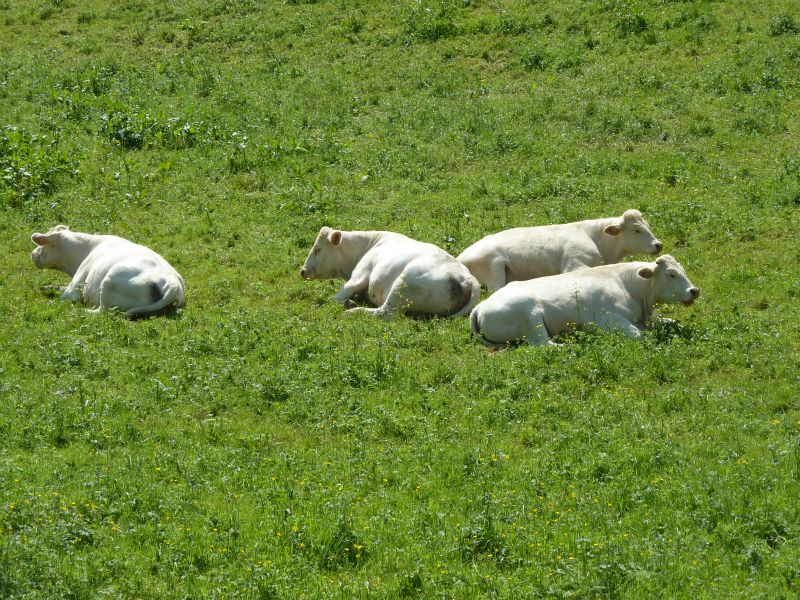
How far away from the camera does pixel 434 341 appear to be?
1497cm

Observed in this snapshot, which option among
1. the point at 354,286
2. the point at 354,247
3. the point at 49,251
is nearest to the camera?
the point at 354,286

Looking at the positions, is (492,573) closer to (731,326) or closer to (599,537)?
(599,537)

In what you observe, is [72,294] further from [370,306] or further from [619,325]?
[619,325]

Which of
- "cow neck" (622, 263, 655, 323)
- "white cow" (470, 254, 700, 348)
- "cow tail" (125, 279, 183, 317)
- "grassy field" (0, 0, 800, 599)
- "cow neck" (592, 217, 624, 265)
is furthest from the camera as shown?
"cow neck" (592, 217, 624, 265)

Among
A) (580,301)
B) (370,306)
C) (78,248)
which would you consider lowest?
(370,306)

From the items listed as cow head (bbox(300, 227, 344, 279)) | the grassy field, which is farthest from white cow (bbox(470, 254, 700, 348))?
cow head (bbox(300, 227, 344, 279))

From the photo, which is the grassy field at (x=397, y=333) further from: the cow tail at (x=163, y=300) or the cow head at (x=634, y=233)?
the cow head at (x=634, y=233)

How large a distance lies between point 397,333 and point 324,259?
11.7ft

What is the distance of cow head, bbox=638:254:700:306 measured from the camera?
1533cm

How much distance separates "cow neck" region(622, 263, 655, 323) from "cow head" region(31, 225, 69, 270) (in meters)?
9.13

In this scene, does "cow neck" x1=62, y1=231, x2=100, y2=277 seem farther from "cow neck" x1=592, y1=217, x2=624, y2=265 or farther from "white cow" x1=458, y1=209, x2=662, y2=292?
"cow neck" x1=592, y1=217, x2=624, y2=265

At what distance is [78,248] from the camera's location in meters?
18.6

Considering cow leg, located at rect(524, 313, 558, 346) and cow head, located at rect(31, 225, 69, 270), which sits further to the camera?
cow head, located at rect(31, 225, 69, 270)

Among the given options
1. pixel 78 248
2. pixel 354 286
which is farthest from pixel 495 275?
pixel 78 248
